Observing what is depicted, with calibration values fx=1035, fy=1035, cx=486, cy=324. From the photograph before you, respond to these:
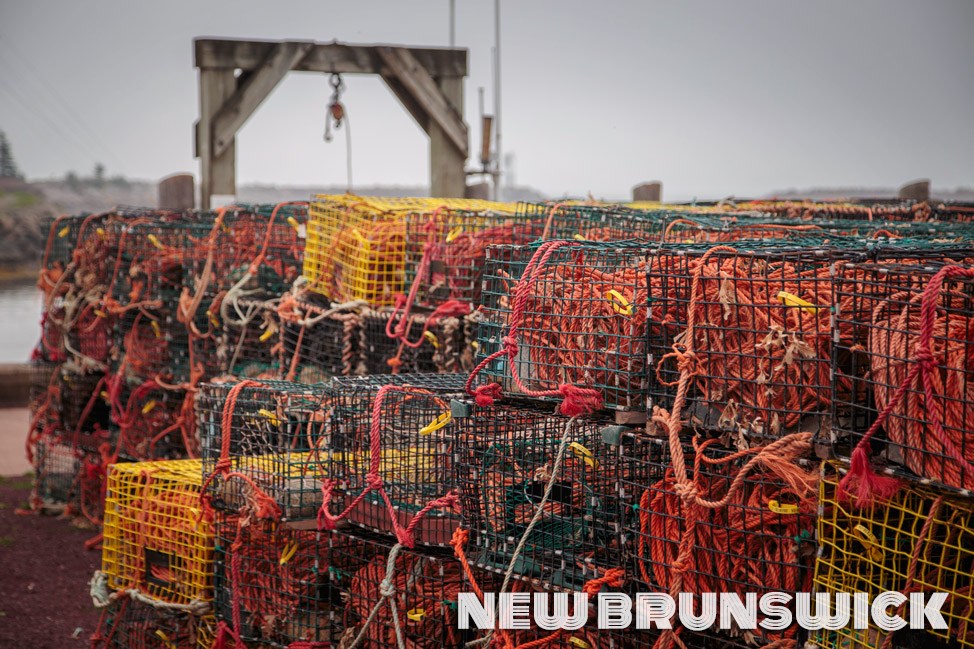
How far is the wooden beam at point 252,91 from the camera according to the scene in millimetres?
7613

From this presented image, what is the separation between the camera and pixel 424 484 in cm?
391

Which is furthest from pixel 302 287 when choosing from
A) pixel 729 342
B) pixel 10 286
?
pixel 10 286

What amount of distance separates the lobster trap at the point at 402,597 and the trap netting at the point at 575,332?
764 mm

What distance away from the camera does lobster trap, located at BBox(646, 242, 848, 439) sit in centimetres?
272

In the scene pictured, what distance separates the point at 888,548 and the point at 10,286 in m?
35.1

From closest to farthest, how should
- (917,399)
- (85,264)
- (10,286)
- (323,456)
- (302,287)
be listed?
(917,399) → (323,456) → (302,287) → (85,264) → (10,286)

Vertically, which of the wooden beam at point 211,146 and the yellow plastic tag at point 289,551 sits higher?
the wooden beam at point 211,146

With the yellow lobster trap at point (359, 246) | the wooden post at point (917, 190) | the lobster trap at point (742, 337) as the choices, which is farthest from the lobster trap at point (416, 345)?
the wooden post at point (917, 190)

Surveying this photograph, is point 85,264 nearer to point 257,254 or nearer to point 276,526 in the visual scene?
point 257,254

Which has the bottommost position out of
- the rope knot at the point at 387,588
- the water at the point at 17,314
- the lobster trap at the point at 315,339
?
the water at the point at 17,314

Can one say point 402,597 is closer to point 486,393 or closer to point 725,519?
point 486,393

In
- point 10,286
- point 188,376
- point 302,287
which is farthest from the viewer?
point 10,286

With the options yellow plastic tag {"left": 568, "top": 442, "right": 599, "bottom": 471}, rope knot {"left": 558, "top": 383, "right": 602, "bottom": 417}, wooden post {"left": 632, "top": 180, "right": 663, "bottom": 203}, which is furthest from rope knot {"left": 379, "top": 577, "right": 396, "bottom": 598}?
wooden post {"left": 632, "top": 180, "right": 663, "bottom": 203}

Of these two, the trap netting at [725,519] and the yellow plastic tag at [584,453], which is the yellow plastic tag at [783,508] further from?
the yellow plastic tag at [584,453]
